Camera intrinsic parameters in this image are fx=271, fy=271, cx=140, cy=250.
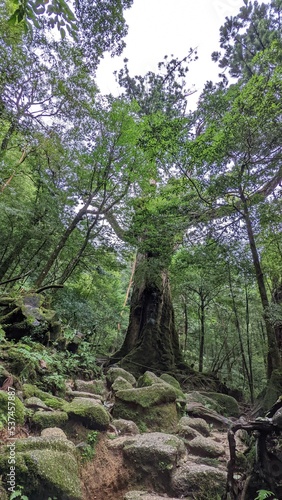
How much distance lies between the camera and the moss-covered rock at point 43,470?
2119mm

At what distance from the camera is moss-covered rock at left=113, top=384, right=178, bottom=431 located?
4.37 meters

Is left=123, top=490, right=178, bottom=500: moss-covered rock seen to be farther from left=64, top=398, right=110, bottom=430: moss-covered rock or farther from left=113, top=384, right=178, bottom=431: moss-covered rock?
left=113, top=384, right=178, bottom=431: moss-covered rock

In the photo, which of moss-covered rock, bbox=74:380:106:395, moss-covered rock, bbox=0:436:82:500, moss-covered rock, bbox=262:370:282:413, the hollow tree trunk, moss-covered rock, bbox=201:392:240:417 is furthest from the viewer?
the hollow tree trunk

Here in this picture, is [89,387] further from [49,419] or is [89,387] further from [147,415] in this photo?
[49,419]

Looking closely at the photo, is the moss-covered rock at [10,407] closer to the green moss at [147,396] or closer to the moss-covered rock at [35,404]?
the moss-covered rock at [35,404]

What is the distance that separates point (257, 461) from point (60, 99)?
9.13 meters

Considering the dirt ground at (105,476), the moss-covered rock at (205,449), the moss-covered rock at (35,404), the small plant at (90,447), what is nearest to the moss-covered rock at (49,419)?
the moss-covered rock at (35,404)

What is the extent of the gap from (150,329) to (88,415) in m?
5.08

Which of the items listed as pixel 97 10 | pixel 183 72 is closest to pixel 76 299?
pixel 97 10

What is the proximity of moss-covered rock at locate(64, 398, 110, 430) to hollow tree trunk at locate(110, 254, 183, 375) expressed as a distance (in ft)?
13.3

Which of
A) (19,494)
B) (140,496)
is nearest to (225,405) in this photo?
(140,496)

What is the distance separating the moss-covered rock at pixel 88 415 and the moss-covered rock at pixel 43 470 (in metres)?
0.94

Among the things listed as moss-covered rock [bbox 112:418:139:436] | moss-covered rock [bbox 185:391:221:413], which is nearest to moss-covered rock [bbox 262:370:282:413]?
moss-covered rock [bbox 185:391:221:413]

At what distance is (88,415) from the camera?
3.55 metres
